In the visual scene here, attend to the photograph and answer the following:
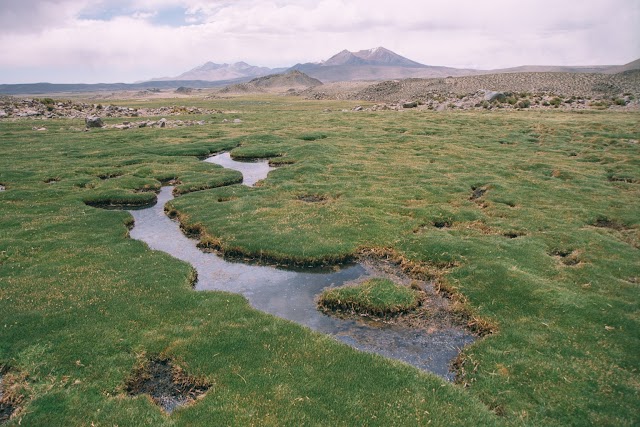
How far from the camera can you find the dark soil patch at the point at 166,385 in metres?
13.0

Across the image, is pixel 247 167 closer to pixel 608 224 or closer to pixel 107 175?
pixel 107 175

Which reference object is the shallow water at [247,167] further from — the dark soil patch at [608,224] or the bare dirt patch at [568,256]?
the dark soil patch at [608,224]

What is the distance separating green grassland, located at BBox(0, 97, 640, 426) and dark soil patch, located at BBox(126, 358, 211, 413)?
15.1 inches

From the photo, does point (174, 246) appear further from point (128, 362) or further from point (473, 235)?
point (473, 235)

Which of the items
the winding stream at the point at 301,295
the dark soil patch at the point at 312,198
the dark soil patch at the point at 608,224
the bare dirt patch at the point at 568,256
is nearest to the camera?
the winding stream at the point at 301,295

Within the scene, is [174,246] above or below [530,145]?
below

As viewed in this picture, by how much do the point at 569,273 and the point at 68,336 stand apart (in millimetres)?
23042

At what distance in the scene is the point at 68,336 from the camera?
50.0ft

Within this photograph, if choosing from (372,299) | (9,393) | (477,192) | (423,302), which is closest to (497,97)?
(477,192)

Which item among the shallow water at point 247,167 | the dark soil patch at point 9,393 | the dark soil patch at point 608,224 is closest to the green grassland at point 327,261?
the dark soil patch at point 9,393

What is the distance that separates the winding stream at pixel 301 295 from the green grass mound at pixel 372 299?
2.73ft

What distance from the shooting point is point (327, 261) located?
906 inches

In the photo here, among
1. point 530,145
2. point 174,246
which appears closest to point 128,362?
point 174,246

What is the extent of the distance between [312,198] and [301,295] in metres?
14.8
